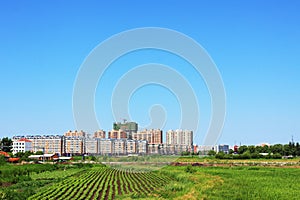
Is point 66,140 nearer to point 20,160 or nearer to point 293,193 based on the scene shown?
point 20,160

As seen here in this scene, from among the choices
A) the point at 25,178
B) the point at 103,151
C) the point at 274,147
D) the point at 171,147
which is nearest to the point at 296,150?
the point at 274,147

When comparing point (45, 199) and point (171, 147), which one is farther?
point (171, 147)

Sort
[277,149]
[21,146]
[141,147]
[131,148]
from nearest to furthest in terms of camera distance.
→ [141,147] < [277,149] < [131,148] < [21,146]

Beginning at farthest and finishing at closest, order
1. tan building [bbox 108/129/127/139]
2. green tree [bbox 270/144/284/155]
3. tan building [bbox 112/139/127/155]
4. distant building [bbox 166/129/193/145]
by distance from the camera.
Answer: green tree [bbox 270/144/284/155] < tan building [bbox 112/139/127/155] < distant building [bbox 166/129/193/145] < tan building [bbox 108/129/127/139]

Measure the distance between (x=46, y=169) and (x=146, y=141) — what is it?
4216 cm

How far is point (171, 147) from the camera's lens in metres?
90.4

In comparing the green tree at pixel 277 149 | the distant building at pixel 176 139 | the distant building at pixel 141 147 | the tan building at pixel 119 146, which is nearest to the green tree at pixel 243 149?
the green tree at pixel 277 149

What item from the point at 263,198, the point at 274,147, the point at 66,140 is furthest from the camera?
the point at 66,140

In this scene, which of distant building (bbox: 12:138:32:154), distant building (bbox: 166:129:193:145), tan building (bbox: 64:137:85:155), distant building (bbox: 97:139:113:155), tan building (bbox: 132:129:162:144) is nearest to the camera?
tan building (bbox: 132:129:162:144)

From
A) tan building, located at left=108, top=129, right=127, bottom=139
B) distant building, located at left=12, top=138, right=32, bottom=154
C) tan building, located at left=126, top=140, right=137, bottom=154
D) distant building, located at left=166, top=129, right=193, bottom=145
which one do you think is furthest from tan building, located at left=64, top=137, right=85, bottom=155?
distant building, located at left=166, top=129, right=193, bottom=145

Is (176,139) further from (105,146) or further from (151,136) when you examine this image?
(105,146)

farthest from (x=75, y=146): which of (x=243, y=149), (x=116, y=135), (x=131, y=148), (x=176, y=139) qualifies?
(x=243, y=149)

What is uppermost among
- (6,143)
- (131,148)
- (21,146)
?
(6,143)

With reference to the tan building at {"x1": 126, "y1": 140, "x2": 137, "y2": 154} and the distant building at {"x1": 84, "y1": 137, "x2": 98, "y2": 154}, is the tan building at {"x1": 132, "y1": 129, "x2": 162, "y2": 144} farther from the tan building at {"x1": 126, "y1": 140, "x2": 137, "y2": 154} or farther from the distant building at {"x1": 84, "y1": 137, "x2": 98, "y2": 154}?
the distant building at {"x1": 84, "y1": 137, "x2": 98, "y2": 154}
